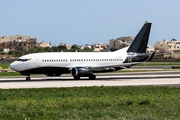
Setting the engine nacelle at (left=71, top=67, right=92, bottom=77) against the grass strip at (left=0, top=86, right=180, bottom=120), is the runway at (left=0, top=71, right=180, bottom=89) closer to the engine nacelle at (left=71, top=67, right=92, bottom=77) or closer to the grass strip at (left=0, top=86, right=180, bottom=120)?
the engine nacelle at (left=71, top=67, right=92, bottom=77)

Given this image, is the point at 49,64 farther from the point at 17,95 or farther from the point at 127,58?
the point at 17,95

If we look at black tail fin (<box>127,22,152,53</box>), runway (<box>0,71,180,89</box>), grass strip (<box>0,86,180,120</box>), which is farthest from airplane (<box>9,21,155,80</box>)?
grass strip (<box>0,86,180,120</box>)

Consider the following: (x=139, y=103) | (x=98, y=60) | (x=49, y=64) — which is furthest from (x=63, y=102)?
(x=98, y=60)

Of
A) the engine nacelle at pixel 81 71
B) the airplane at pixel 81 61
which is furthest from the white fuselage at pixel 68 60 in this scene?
the engine nacelle at pixel 81 71

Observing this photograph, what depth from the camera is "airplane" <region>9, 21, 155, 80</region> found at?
52531 millimetres

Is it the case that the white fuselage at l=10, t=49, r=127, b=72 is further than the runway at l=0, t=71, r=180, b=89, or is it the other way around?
the white fuselage at l=10, t=49, r=127, b=72

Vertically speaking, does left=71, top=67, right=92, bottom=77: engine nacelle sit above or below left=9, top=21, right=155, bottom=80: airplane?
below

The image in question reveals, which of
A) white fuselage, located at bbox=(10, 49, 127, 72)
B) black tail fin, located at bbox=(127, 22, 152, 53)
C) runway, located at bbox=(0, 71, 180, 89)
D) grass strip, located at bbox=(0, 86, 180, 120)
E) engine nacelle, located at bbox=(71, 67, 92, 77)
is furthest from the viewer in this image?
black tail fin, located at bbox=(127, 22, 152, 53)

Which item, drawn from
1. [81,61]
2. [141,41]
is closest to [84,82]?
[81,61]

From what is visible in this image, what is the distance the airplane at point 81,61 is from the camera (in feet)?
172

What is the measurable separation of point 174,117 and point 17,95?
16228mm

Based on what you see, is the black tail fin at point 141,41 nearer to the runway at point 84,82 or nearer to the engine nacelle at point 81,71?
the runway at point 84,82

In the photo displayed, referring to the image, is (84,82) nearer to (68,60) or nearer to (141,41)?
(68,60)

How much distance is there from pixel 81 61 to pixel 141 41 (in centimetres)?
1194
